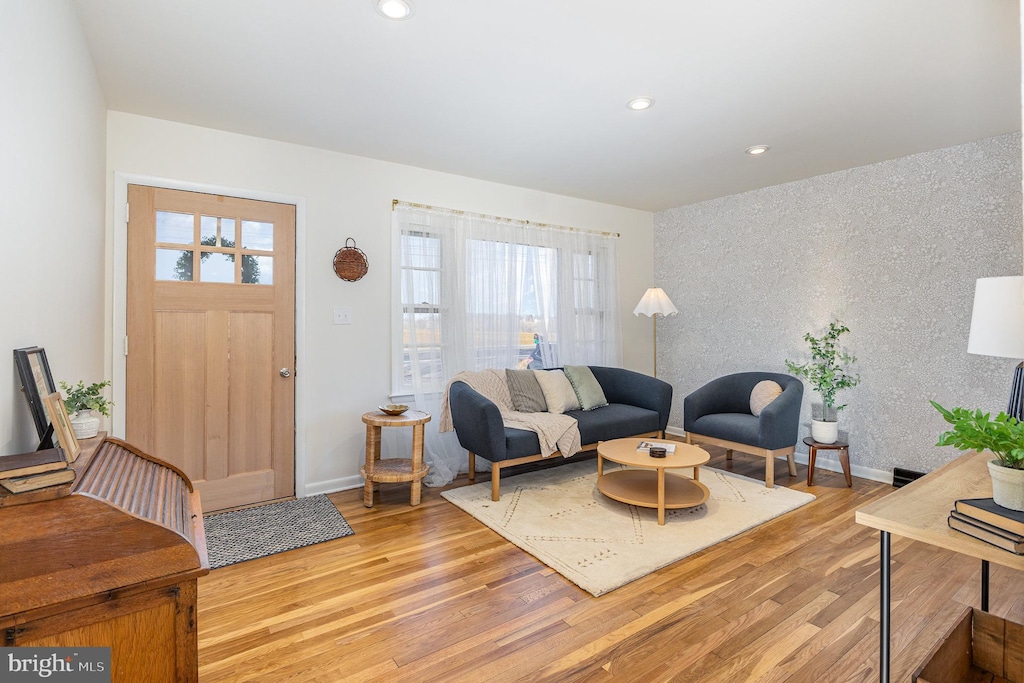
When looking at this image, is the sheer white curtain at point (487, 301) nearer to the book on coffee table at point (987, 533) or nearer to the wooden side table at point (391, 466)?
the wooden side table at point (391, 466)

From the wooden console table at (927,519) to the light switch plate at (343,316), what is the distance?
3.28 m

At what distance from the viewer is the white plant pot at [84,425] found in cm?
170

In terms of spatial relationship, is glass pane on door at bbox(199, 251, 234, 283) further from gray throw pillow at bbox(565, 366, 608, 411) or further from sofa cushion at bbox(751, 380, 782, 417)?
sofa cushion at bbox(751, 380, 782, 417)

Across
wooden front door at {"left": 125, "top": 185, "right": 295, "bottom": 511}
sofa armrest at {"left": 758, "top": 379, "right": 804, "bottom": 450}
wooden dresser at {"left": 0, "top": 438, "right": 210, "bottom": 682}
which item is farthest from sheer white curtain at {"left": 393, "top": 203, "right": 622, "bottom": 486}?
wooden dresser at {"left": 0, "top": 438, "right": 210, "bottom": 682}

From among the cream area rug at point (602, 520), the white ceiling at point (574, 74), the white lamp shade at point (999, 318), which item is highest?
the white ceiling at point (574, 74)

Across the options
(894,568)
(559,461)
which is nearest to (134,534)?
(894,568)

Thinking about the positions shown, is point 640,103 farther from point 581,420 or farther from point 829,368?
point 829,368

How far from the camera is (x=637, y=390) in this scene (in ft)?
14.8

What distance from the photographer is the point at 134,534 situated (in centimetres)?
102

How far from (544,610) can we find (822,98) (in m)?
3.05

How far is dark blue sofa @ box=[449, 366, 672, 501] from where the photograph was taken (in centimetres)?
344

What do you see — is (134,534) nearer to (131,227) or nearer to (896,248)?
(131,227)

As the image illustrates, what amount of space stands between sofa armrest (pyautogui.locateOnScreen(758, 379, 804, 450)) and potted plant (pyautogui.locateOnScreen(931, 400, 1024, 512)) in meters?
2.54

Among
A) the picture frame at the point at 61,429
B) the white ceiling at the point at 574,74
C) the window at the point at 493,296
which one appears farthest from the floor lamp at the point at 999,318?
the picture frame at the point at 61,429
